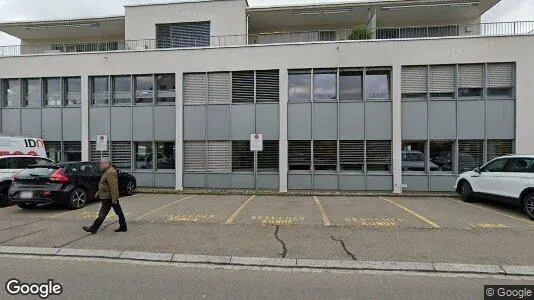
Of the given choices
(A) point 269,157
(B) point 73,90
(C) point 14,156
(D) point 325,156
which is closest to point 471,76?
(D) point 325,156

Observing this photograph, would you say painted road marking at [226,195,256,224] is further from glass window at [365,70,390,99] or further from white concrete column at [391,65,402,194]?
Answer: glass window at [365,70,390,99]

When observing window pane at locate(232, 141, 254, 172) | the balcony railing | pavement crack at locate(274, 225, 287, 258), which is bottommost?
pavement crack at locate(274, 225, 287, 258)

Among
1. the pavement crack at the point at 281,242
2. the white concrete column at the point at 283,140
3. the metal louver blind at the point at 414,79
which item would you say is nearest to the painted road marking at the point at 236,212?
the pavement crack at the point at 281,242

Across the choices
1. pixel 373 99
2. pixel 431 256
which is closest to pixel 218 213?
pixel 431 256

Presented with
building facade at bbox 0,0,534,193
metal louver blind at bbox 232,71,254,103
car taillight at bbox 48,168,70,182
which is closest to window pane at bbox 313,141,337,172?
building facade at bbox 0,0,534,193

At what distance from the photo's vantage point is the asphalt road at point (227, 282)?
4.18 meters

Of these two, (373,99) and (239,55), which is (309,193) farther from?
(239,55)

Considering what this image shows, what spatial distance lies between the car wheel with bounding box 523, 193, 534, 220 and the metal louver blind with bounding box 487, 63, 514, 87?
648 centimetres

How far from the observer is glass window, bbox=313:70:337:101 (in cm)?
1443

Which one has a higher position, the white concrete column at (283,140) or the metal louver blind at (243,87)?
the metal louver blind at (243,87)

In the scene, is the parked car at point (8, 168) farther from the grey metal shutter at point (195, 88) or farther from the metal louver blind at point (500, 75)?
the metal louver blind at point (500, 75)

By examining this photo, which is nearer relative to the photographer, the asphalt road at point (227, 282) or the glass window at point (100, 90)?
the asphalt road at point (227, 282)

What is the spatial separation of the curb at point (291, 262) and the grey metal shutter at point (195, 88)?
32.7 feet

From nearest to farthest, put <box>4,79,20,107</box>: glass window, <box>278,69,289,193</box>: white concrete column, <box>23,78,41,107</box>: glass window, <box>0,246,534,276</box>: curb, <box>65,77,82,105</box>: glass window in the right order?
<box>0,246,534,276</box>: curb < <box>278,69,289,193</box>: white concrete column < <box>65,77,82,105</box>: glass window < <box>23,78,41,107</box>: glass window < <box>4,79,20,107</box>: glass window
